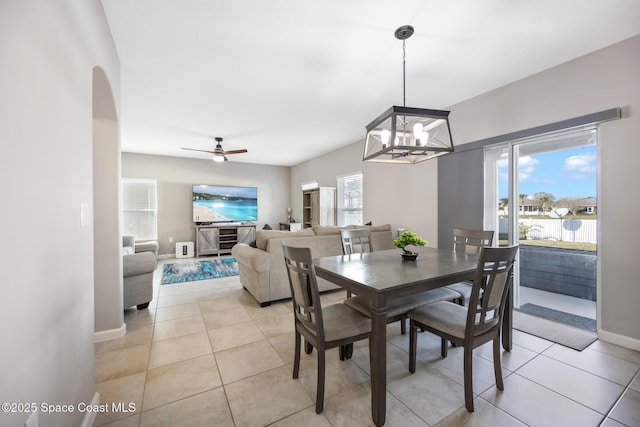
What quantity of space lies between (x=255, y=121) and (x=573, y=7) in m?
3.81

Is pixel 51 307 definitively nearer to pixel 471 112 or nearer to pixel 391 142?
pixel 391 142

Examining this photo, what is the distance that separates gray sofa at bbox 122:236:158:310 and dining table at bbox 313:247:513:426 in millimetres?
2237

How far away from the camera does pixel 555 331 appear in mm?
2615

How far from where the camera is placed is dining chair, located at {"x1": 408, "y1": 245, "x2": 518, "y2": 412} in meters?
1.57

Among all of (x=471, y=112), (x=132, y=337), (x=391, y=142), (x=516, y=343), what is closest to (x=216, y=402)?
(x=132, y=337)

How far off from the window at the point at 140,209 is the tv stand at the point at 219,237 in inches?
45.0

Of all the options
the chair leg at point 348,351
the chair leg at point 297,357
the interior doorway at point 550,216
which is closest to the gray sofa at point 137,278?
the chair leg at point 297,357

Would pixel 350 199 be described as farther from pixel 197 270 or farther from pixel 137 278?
pixel 137 278

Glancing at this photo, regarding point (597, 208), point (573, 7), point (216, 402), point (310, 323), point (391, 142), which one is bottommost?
point (216, 402)

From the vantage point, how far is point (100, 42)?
6.13 ft

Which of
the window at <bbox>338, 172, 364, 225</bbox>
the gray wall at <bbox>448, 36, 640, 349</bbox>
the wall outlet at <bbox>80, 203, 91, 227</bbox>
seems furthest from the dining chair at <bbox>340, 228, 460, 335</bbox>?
the window at <bbox>338, 172, 364, 225</bbox>

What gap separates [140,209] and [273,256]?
5.25 m

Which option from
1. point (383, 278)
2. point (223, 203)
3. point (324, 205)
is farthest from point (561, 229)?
point (223, 203)

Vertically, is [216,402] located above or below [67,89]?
below
